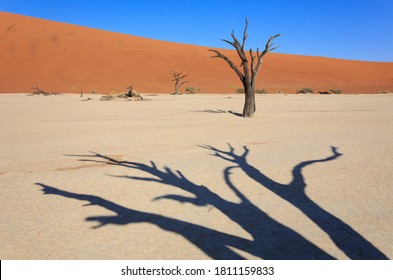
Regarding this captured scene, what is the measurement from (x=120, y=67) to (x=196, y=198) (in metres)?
45.5

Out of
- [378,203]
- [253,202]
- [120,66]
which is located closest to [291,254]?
[253,202]

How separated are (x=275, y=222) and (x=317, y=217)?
41 cm

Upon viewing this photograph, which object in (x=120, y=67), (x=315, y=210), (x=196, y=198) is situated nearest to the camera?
(x=315, y=210)

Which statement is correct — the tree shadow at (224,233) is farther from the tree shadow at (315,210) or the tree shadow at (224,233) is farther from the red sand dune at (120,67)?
the red sand dune at (120,67)

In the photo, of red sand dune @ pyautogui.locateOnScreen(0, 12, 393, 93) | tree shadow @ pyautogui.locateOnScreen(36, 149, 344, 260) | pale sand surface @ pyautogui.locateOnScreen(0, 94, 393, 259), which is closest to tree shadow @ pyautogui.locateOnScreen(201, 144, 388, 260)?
pale sand surface @ pyautogui.locateOnScreen(0, 94, 393, 259)

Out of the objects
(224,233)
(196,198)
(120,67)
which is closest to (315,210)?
(224,233)

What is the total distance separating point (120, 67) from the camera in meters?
46.4

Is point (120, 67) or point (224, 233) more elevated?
point (120, 67)

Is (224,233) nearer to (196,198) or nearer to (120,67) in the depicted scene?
(196,198)

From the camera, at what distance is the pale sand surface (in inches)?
98.7

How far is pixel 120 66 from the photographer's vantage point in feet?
154

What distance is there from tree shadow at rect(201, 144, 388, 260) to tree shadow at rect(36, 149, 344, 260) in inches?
9.9

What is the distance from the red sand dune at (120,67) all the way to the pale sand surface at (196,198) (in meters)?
29.6

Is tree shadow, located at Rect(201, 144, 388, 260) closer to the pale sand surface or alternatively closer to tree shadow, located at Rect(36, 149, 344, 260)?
the pale sand surface
